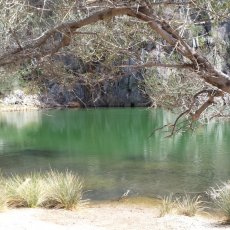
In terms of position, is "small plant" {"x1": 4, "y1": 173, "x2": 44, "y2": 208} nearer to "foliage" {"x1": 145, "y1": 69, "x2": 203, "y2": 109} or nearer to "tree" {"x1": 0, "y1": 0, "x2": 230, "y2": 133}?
"foliage" {"x1": 145, "y1": 69, "x2": 203, "y2": 109}

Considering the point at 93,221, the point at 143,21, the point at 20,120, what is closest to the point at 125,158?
the point at 93,221

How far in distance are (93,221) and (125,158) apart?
9982 millimetres

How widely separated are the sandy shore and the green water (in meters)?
1.64

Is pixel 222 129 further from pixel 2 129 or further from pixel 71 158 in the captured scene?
pixel 2 129

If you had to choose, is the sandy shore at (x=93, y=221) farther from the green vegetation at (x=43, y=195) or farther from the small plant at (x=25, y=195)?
the small plant at (x=25, y=195)

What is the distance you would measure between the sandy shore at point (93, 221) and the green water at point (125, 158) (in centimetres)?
164

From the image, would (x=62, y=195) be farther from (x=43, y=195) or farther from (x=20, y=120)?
(x=20, y=120)

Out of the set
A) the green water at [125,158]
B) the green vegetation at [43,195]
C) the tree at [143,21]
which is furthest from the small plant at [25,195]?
the tree at [143,21]

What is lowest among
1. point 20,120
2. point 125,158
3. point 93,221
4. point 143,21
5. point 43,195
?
point 125,158

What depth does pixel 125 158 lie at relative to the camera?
18.0 m

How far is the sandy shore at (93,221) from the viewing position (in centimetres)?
694

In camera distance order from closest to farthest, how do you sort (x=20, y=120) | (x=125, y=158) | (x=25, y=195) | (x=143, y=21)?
(x=143, y=21) → (x=25, y=195) → (x=125, y=158) → (x=20, y=120)

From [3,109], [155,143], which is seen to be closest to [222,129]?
[155,143]

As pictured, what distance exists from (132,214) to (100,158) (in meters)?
8.57
